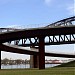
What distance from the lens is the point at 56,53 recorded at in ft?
416

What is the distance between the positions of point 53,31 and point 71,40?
4991 centimetres

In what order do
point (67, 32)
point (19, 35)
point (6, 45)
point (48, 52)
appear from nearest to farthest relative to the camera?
1. point (67, 32)
2. point (19, 35)
3. point (6, 45)
4. point (48, 52)

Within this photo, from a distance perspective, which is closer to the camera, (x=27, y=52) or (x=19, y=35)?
(x=19, y=35)

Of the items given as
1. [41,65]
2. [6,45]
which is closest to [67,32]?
[41,65]

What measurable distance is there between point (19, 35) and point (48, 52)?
4408cm

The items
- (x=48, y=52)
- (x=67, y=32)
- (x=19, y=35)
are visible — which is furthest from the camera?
(x=48, y=52)

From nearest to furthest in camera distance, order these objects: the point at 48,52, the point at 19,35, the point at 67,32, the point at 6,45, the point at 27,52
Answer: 1. the point at 67,32
2. the point at 19,35
3. the point at 6,45
4. the point at 27,52
5. the point at 48,52

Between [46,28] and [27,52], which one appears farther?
[27,52]

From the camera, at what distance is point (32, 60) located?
130875mm

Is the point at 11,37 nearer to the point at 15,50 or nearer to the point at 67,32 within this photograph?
the point at 67,32

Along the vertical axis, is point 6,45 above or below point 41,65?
above

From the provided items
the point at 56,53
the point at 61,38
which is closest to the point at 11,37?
the point at 61,38

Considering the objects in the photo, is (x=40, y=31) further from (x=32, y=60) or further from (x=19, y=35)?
(x=32, y=60)

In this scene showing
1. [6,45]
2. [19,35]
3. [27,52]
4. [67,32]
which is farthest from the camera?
[27,52]
